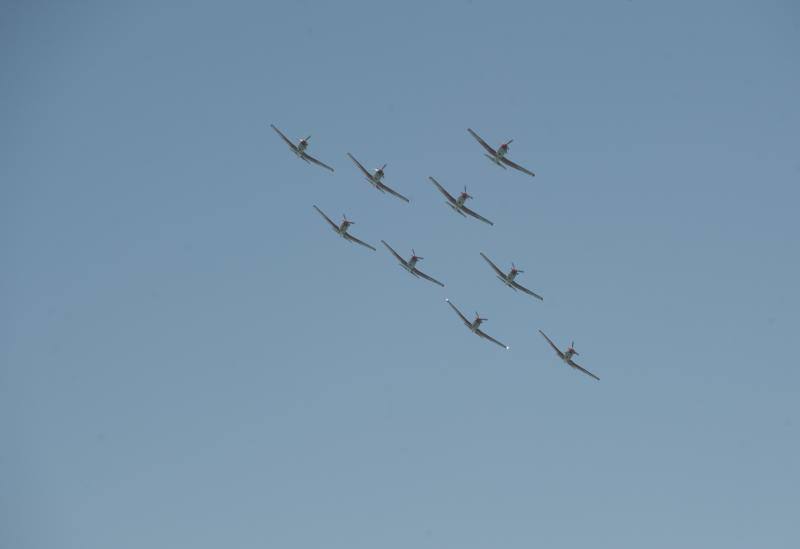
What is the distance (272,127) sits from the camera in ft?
463

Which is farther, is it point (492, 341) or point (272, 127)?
point (492, 341)

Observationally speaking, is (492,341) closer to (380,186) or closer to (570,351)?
(570,351)

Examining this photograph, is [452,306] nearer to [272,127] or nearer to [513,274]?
[513,274]

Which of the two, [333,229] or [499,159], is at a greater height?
[499,159]

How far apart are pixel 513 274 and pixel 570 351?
13.5 m

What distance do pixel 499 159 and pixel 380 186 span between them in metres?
16.7

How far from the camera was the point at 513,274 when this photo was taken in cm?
14450

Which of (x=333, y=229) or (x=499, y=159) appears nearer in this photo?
(x=499, y=159)

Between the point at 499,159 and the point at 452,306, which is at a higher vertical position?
the point at 499,159

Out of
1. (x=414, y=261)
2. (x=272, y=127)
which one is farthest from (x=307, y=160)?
(x=414, y=261)

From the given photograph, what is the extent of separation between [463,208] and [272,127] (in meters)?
27.0

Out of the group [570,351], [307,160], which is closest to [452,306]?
[570,351]

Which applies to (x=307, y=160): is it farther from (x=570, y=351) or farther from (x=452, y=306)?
(x=570, y=351)

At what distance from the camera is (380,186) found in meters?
145
